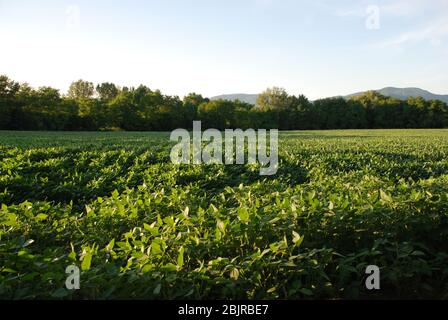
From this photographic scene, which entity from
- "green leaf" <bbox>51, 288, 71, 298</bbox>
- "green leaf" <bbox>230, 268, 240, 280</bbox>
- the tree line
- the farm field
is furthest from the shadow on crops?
the tree line

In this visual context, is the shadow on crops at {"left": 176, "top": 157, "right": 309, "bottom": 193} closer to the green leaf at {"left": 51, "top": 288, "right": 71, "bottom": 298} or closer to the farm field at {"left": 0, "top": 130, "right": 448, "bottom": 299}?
the farm field at {"left": 0, "top": 130, "right": 448, "bottom": 299}

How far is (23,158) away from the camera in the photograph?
12.3 metres

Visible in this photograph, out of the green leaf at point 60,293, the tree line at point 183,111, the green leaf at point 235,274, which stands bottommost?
the green leaf at point 235,274

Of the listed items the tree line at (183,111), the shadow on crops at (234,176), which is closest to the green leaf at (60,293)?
the shadow on crops at (234,176)

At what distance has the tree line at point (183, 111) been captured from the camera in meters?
61.3

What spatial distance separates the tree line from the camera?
6128 centimetres

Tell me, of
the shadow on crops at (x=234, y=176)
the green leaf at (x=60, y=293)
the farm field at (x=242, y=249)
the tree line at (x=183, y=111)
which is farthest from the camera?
the tree line at (x=183, y=111)

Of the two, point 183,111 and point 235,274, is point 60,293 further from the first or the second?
point 183,111

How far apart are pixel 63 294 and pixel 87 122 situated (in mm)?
69240

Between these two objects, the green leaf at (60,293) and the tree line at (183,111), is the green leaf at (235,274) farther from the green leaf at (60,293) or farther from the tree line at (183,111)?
the tree line at (183,111)

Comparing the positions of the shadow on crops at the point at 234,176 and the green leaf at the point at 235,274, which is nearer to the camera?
the green leaf at the point at 235,274

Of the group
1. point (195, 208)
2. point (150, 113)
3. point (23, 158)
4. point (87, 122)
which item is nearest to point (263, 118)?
point (150, 113)

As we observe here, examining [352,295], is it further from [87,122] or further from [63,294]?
[87,122]

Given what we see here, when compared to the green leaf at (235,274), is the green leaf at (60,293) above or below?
above
